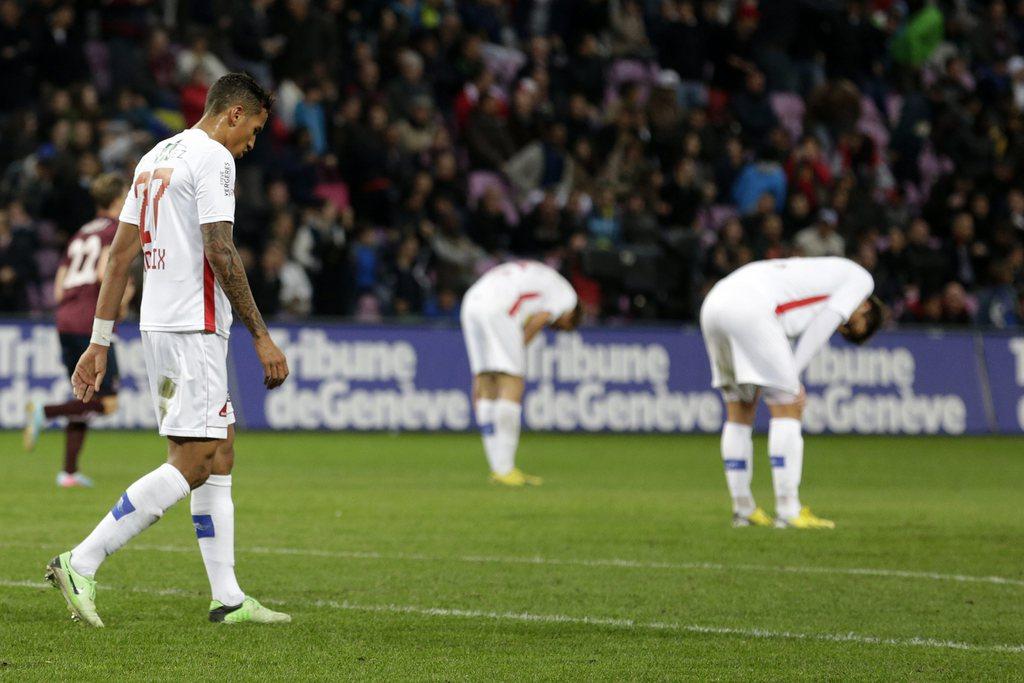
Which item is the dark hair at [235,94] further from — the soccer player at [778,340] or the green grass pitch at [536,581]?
the soccer player at [778,340]

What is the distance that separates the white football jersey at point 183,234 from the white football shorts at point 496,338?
317 inches

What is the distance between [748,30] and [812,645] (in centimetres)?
2188

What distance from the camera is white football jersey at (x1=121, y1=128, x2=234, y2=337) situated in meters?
6.77

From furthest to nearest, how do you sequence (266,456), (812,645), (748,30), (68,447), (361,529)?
(748,30), (266,456), (68,447), (361,529), (812,645)

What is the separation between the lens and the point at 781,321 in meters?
11.2

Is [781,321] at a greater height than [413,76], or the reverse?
[413,76]

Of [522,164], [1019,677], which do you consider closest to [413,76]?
[522,164]

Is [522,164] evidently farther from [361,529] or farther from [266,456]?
[361,529]

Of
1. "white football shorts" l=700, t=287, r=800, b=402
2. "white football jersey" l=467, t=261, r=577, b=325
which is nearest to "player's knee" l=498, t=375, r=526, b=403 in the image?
"white football jersey" l=467, t=261, r=577, b=325

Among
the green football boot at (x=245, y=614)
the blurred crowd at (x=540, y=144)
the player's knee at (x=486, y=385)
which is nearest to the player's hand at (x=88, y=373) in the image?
the green football boot at (x=245, y=614)

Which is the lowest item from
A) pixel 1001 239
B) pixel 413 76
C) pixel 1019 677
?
pixel 1019 677

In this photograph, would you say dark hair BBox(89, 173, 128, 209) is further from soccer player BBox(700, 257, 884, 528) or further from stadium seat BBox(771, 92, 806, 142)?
stadium seat BBox(771, 92, 806, 142)

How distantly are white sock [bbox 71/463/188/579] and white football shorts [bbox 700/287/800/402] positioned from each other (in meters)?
Result: 5.08

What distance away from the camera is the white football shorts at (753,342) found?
1096cm
